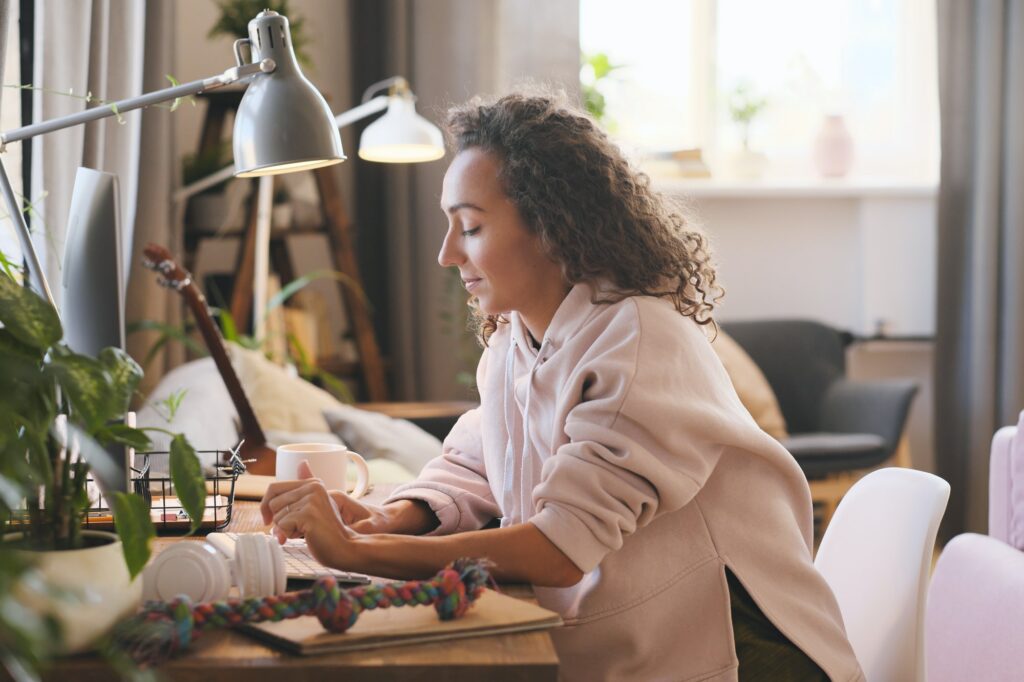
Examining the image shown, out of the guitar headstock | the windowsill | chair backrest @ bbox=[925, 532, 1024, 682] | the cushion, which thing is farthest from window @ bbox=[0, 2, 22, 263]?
the windowsill

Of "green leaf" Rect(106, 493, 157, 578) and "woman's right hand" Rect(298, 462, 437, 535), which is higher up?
"green leaf" Rect(106, 493, 157, 578)

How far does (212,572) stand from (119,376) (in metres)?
0.21

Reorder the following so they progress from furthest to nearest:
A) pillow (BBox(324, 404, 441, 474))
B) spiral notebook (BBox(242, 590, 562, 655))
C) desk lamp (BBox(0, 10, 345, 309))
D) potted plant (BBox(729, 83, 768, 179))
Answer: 1. potted plant (BBox(729, 83, 768, 179))
2. pillow (BBox(324, 404, 441, 474))
3. desk lamp (BBox(0, 10, 345, 309))
4. spiral notebook (BBox(242, 590, 562, 655))

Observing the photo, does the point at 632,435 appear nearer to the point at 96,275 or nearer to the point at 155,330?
the point at 96,275

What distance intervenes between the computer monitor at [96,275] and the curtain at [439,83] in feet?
8.93

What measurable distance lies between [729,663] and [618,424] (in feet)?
0.87

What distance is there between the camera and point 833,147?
4438 mm

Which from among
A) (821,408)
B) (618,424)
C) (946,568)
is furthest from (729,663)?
(821,408)

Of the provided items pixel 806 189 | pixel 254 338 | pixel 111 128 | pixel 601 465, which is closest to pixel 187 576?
pixel 601 465

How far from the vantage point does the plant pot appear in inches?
30.3

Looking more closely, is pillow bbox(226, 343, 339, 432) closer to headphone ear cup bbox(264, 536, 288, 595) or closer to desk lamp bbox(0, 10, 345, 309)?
desk lamp bbox(0, 10, 345, 309)

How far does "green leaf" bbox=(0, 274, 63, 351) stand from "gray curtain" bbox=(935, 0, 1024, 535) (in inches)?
148

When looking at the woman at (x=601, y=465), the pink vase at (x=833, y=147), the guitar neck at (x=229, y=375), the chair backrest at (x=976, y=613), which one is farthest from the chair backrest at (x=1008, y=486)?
the pink vase at (x=833, y=147)

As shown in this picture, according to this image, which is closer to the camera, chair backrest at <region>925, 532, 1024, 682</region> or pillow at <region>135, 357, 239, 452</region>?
chair backrest at <region>925, 532, 1024, 682</region>
